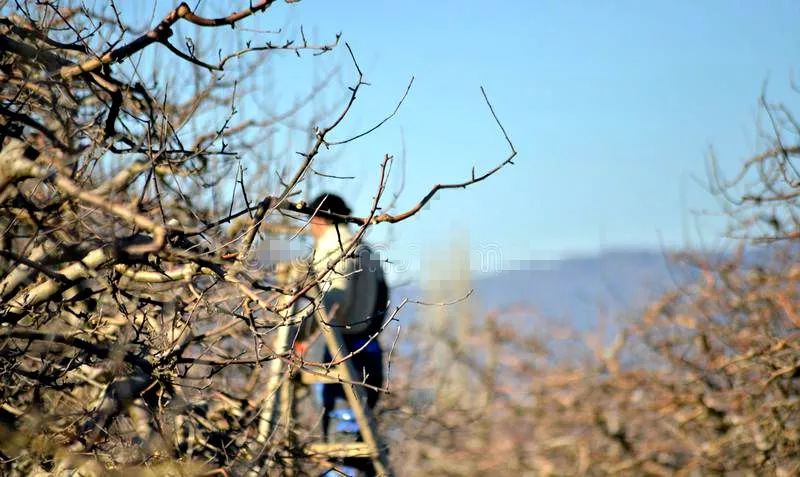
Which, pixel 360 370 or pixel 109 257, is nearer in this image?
pixel 109 257

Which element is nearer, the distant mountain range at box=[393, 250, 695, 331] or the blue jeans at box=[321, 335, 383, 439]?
the blue jeans at box=[321, 335, 383, 439]

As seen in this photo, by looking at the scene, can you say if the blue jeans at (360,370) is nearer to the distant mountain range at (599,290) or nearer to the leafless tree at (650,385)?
the leafless tree at (650,385)

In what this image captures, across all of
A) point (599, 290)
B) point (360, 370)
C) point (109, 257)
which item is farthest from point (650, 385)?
point (109, 257)

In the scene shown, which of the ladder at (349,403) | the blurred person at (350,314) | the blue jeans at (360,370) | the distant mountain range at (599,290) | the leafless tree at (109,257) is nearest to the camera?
the leafless tree at (109,257)

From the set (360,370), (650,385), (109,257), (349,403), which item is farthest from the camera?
(650,385)

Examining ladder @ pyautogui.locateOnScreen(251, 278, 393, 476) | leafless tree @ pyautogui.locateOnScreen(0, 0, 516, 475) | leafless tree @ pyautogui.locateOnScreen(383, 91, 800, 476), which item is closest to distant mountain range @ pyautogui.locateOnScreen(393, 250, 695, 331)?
leafless tree @ pyautogui.locateOnScreen(383, 91, 800, 476)

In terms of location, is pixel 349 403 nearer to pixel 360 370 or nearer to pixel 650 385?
pixel 360 370

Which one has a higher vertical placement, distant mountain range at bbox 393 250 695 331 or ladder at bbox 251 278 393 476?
distant mountain range at bbox 393 250 695 331

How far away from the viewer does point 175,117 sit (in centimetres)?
689

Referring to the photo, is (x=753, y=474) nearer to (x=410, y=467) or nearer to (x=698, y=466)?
(x=698, y=466)

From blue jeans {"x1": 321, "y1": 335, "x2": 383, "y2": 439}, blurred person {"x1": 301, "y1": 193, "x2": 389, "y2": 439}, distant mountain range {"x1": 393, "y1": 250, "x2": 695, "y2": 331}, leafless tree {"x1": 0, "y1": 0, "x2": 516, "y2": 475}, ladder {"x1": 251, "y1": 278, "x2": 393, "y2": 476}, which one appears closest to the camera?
leafless tree {"x1": 0, "y1": 0, "x2": 516, "y2": 475}

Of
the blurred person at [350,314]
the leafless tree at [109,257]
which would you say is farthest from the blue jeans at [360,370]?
the leafless tree at [109,257]

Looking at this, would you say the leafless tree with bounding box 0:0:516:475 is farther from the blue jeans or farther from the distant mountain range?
the distant mountain range

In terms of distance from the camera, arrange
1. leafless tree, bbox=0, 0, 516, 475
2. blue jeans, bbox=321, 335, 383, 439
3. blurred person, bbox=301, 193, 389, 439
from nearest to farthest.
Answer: leafless tree, bbox=0, 0, 516, 475 < blurred person, bbox=301, 193, 389, 439 < blue jeans, bbox=321, 335, 383, 439
